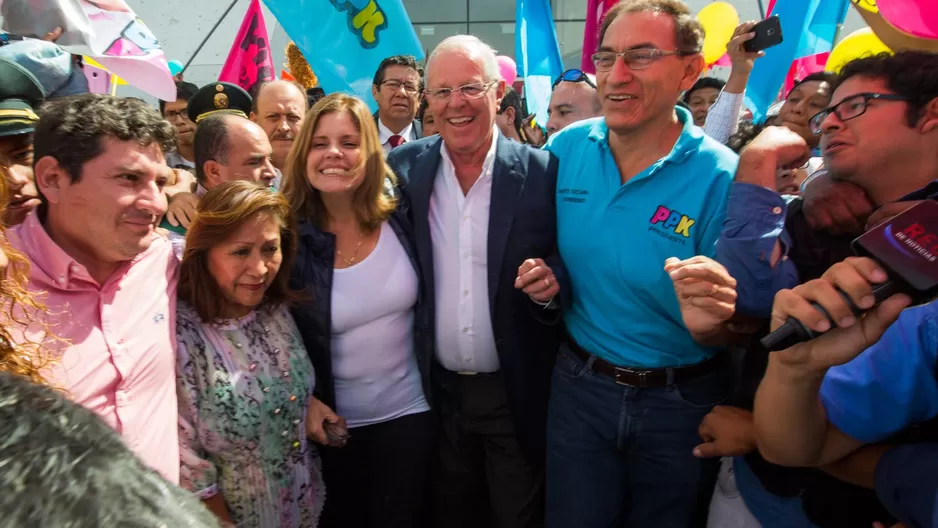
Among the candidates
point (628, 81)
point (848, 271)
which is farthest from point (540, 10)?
point (848, 271)

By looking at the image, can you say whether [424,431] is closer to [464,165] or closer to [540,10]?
[464,165]

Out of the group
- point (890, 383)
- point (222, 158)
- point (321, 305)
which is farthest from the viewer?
point (222, 158)

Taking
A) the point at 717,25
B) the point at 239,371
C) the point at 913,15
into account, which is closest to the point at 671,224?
the point at 913,15

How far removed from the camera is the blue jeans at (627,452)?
1895mm

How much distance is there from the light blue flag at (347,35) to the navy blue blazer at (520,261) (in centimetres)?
201

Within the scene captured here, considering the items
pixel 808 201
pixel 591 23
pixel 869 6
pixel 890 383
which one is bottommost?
pixel 890 383

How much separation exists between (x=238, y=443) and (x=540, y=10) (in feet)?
14.7

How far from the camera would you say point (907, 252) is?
931 mm

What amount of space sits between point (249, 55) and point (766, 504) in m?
5.43

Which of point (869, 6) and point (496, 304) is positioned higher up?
point (869, 6)

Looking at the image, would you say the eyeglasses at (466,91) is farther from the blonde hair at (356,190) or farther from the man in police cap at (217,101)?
the man in police cap at (217,101)

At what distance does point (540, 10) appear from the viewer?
16.7 ft

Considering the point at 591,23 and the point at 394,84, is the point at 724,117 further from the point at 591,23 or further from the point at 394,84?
the point at 591,23

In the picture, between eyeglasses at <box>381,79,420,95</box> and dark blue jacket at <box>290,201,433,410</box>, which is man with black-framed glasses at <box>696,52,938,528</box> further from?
eyeglasses at <box>381,79,420,95</box>
